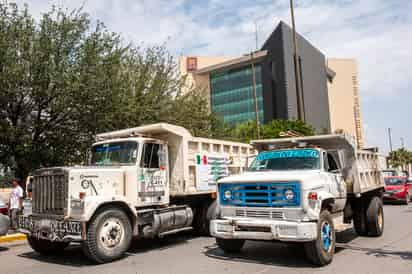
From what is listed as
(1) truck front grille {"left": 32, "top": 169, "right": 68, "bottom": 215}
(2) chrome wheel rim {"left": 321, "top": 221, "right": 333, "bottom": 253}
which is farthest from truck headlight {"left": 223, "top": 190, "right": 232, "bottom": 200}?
(1) truck front grille {"left": 32, "top": 169, "right": 68, "bottom": 215}

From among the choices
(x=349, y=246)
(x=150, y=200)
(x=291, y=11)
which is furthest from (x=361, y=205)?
(x=291, y=11)

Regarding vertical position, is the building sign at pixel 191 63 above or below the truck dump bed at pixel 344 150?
above

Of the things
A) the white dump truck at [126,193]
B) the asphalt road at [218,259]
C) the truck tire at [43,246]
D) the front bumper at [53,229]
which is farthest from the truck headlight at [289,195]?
the truck tire at [43,246]

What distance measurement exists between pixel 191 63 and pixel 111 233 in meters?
92.4

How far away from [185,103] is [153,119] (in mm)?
3134

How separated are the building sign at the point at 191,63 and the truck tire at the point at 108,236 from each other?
90.0m

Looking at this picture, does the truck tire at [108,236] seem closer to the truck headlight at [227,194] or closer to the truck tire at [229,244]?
the truck tire at [229,244]

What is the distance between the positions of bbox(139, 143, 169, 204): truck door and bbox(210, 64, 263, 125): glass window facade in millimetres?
67585

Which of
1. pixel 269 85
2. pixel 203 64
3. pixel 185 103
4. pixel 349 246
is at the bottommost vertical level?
pixel 349 246

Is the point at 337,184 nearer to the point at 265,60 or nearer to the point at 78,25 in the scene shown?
the point at 78,25

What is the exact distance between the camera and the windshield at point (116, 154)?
9.55 m

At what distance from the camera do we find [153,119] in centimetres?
1897

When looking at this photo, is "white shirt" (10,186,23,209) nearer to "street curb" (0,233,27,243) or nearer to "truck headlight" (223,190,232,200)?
"street curb" (0,233,27,243)

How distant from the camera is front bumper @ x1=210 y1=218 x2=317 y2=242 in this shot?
6996 millimetres
